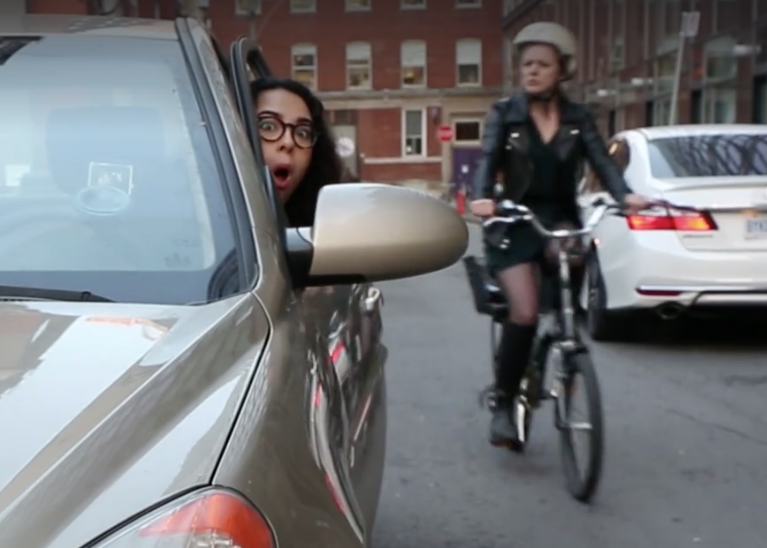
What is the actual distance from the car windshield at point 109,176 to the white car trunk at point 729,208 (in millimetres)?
5590

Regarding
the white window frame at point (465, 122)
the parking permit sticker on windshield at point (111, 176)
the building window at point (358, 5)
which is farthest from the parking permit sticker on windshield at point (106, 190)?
the building window at point (358, 5)

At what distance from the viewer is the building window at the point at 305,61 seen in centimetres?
5325

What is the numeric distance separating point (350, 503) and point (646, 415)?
4533 mm

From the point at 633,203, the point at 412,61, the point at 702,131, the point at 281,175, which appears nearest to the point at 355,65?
the point at 412,61

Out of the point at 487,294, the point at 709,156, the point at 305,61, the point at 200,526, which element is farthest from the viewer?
the point at 305,61

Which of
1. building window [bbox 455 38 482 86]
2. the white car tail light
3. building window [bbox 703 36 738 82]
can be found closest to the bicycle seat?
the white car tail light

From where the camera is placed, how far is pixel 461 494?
192 inches

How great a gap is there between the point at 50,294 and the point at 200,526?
33.4 inches

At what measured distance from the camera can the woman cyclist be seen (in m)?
4.86

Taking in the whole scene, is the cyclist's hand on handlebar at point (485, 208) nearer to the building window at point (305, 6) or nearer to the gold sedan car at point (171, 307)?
the gold sedan car at point (171, 307)

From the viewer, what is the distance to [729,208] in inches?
304

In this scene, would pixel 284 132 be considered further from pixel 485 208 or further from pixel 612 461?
pixel 612 461

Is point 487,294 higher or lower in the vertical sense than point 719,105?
lower

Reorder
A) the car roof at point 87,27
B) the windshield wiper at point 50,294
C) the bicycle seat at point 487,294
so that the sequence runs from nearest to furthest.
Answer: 1. the windshield wiper at point 50,294
2. the car roof at point 87,27
3. the bicycle seat at point 487,294
